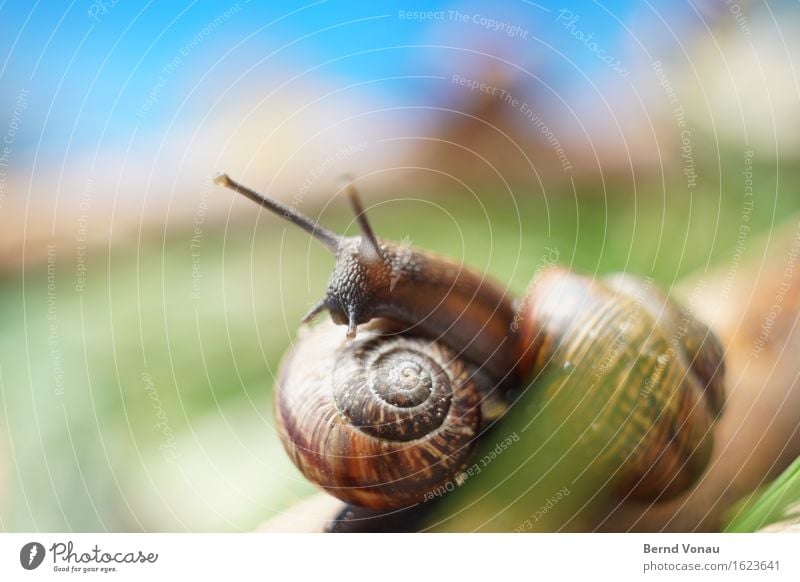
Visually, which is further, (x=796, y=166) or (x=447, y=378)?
(x=796, y=166)

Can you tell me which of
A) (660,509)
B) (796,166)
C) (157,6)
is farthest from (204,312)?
(796,166)

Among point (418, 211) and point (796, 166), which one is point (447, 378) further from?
point (796, 166)

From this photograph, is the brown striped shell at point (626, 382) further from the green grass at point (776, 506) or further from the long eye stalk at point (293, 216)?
the long eye stalk at point (293, 216)
